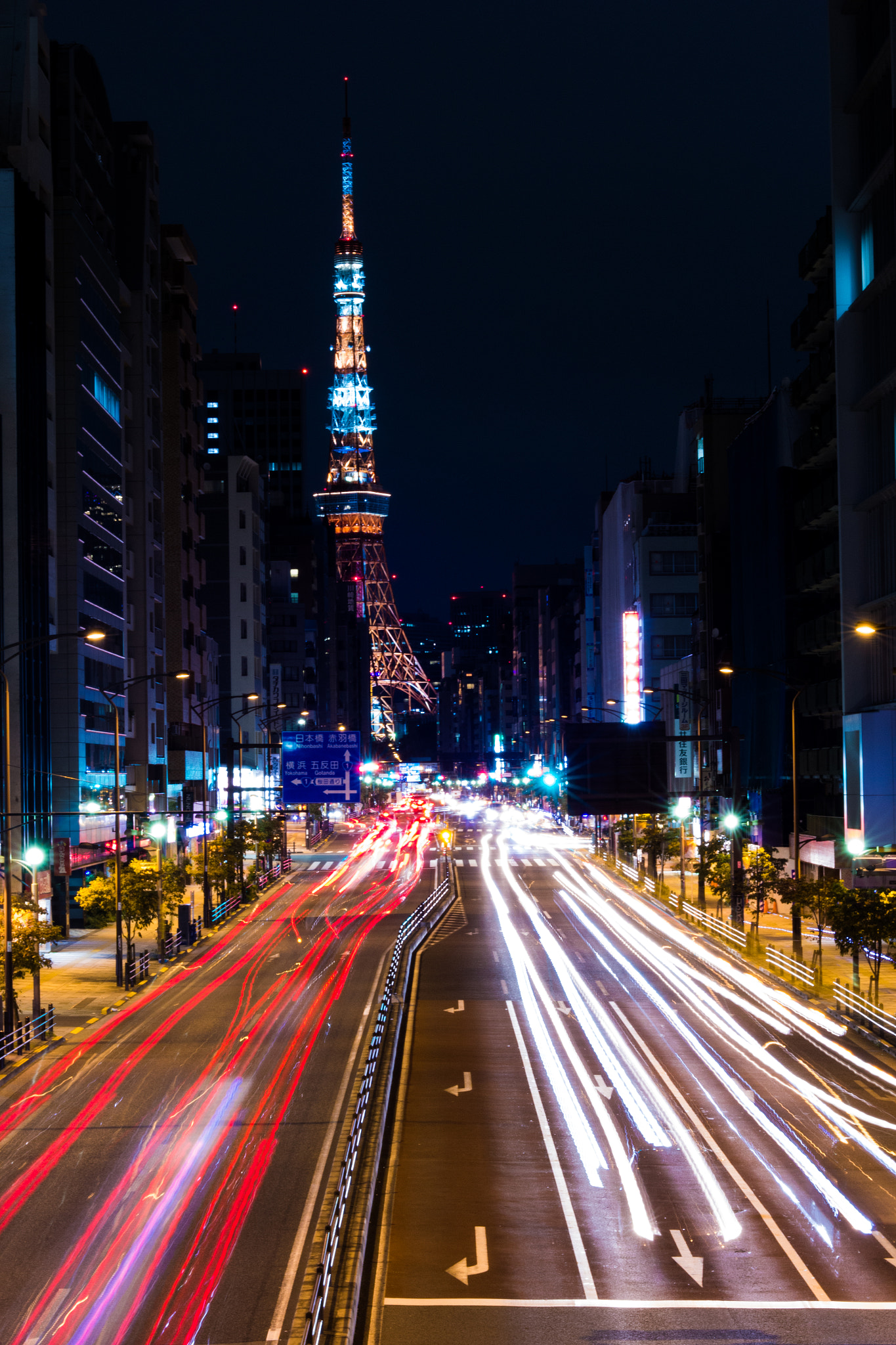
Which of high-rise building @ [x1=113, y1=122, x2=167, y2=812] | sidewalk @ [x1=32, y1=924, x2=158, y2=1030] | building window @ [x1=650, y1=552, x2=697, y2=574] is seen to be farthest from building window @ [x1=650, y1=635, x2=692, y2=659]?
sidewalk @ [x1=32, y1=924, x2=158, y2=1030]

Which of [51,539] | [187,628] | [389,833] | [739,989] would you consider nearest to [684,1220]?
[739,989]

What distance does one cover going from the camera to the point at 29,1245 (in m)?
19.6

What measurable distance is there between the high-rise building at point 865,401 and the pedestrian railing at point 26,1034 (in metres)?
37.4

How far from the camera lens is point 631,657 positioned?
468ft

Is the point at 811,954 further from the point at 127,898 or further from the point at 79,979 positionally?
the point at 79,979

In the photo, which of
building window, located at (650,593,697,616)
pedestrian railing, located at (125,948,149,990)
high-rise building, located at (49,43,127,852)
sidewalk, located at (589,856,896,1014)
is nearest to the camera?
sidewalk, located at (589,856,896,1014)

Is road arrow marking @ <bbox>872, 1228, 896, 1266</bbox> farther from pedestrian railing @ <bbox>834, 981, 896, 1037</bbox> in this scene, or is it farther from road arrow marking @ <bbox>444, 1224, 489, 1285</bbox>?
pedestrian railing @ <bbox>834, 981, 896, 1037</bbox>

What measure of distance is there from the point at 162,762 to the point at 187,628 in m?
17.4

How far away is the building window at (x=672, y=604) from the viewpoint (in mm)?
145875

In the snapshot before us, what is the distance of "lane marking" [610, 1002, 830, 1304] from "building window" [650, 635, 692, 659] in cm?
11314

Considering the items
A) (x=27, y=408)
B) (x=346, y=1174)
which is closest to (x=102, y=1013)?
(x=346, y=1174)

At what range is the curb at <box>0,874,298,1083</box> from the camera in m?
33.1

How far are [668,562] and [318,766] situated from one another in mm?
80651

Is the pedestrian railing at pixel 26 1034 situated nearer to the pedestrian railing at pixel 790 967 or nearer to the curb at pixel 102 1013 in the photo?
the curb at pixel 102 1013
